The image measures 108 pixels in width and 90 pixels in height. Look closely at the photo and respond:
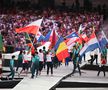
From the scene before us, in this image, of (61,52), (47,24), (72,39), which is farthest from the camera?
(47,24)

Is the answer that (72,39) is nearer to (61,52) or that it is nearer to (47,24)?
(61,52)

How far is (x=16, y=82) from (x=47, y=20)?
24680 mm

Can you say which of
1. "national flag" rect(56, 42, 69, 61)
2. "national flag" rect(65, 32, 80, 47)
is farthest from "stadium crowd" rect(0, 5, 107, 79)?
"national flag" rect(56, 42, 69, 61)

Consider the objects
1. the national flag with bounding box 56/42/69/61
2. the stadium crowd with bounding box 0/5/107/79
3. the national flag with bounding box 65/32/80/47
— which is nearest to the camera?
the national flag with bounding box 56/42/69/61

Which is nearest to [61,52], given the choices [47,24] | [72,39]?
[72,39]

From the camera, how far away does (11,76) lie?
25.2 metres

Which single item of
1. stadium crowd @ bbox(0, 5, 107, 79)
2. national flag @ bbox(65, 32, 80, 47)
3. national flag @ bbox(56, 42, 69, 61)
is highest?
stadium crowd @ bbox(0, 5, 107, 79)

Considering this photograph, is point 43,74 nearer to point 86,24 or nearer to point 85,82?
point 85,82

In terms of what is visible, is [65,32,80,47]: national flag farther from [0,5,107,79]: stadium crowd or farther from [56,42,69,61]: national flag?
[0,5,107,79]: stadium crowd

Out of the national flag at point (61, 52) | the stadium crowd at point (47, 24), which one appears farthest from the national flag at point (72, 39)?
the stadium crowd at point (47, 24)

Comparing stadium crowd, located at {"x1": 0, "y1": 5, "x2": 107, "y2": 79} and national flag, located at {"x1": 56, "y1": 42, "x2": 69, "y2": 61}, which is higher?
stadium crowd, located at {"x1": 0, "y1": 5, "x2": 107, "y2": 79}

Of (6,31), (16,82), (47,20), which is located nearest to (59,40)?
(16,82)

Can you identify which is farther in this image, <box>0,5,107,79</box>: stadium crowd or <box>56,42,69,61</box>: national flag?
<box>0,5,107,79</box>: stadium crowd

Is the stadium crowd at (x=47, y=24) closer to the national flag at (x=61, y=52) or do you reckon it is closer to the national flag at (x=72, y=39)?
the national flag at (x=72, y=39)
